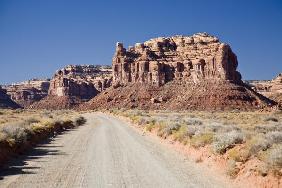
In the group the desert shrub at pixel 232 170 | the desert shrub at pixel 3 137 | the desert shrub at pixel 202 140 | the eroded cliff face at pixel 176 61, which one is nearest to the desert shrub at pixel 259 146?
the desert shrub at pixel 232 170

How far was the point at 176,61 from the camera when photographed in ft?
500

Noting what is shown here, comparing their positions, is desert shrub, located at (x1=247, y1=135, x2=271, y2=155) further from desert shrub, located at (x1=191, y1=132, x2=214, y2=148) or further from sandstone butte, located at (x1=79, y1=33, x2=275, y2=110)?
sandstone butte, located at (x1=79, y1=33, x2=275, y2=110)

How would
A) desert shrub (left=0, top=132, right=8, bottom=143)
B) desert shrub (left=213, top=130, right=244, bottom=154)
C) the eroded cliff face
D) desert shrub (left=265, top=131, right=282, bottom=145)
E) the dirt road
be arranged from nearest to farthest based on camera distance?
1. the dirt road
2. desert shrub (left=265, top=131, right=282, bottom=145)
3. desert shrub (left=213, top=130, right=244, bottom=154)
4. desert shrub (left=0, top=132, right=8, bottom=143)
5. the eroded cliff face

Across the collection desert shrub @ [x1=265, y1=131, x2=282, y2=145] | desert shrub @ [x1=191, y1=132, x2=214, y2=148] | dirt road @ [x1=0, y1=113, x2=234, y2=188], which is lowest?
dirt road @ [x1=0, y1=113, x2=234, y2=188]

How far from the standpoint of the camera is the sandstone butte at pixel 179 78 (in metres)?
116

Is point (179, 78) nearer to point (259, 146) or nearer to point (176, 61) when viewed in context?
point (176, 61)

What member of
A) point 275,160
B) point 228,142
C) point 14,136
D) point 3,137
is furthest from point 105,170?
point 14,136

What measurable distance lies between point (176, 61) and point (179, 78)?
1104 centimetres

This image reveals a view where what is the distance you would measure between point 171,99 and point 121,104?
63.5ft

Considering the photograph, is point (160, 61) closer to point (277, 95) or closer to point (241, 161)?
point (277, 95)

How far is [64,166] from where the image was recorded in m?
17.0

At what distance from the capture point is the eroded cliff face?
5202 inches

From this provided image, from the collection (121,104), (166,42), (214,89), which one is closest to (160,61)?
(166,42)

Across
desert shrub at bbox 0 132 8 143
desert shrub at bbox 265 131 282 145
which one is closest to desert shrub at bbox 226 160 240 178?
desert shrub at bbox 265 131 282 145
